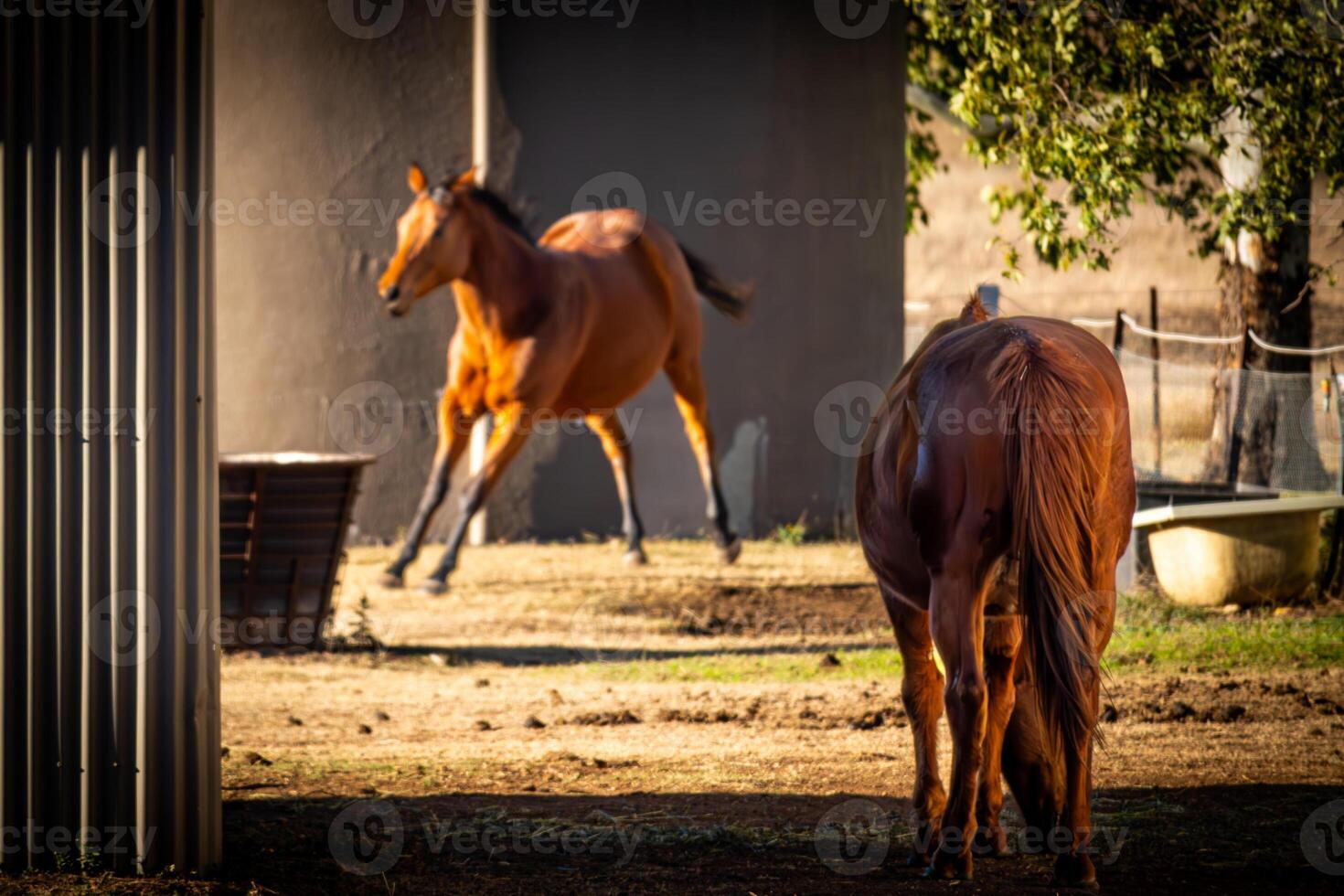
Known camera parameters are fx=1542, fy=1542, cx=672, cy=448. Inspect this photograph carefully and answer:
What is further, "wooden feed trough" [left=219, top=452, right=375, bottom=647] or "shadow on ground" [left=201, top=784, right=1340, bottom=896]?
"wooden feed trough" [left=219, top=452, right=375, bottom=647]

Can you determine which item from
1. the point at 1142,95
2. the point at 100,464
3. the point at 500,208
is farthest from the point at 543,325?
the point at 100,464

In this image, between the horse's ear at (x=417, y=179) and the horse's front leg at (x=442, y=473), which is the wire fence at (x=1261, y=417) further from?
the horse's ear at (x=417, y=179)

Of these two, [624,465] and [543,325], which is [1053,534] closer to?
[543,325]

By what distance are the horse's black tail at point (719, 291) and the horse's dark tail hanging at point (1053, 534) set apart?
28.5ft

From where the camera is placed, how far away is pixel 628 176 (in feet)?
45.0

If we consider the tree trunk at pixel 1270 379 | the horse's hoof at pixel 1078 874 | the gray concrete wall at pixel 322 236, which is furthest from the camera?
the gray concrete wall at pixel 322 236

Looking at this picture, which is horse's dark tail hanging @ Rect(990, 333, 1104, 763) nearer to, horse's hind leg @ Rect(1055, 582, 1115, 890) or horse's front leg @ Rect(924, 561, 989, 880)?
horse's hind leg @ Rect(1055, 582, 1115, 890)

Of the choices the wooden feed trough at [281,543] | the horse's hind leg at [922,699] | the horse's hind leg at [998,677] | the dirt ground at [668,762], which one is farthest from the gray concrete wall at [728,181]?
the horse's hind leg at [998,677]

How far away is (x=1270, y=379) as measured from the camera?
1220cm

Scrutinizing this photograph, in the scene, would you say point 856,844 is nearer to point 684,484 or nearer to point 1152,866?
point 1152,866

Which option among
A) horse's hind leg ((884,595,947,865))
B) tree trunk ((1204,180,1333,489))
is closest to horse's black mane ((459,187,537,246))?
tree trunk ((1204,180,1333,489))

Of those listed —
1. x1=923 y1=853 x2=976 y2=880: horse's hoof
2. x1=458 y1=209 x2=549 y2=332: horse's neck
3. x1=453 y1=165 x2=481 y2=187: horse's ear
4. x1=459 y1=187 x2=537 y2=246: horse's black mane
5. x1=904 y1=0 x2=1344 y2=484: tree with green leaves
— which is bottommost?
x1=923 y1=853 x2=976 y2=880: horse's hoof

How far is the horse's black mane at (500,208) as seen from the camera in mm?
10695

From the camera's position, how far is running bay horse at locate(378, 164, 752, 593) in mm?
10484
